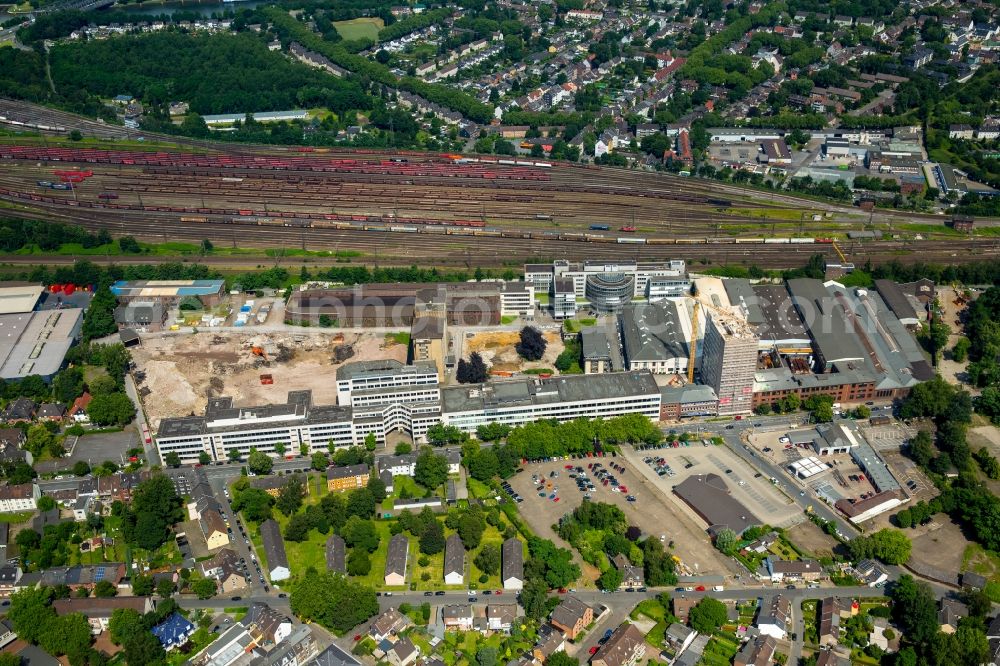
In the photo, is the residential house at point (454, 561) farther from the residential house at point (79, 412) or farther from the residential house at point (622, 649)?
the residential house at point (79, 412)

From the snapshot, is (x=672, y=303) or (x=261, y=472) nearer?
(x=261, y=472)

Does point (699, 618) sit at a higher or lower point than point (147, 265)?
lower

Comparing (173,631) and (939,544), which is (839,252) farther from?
(173,631)

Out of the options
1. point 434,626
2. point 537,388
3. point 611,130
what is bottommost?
point 434,626

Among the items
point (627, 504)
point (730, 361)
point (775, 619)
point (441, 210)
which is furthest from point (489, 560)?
point (441, 210)

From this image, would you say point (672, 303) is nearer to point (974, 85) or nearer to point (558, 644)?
point (558, 644)

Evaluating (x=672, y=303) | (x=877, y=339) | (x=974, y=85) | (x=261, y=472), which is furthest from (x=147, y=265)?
(x=974, y=85)

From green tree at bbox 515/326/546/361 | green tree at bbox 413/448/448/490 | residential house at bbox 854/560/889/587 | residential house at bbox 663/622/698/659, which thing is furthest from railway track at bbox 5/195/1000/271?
residential house at bbox 663/622/698/659
